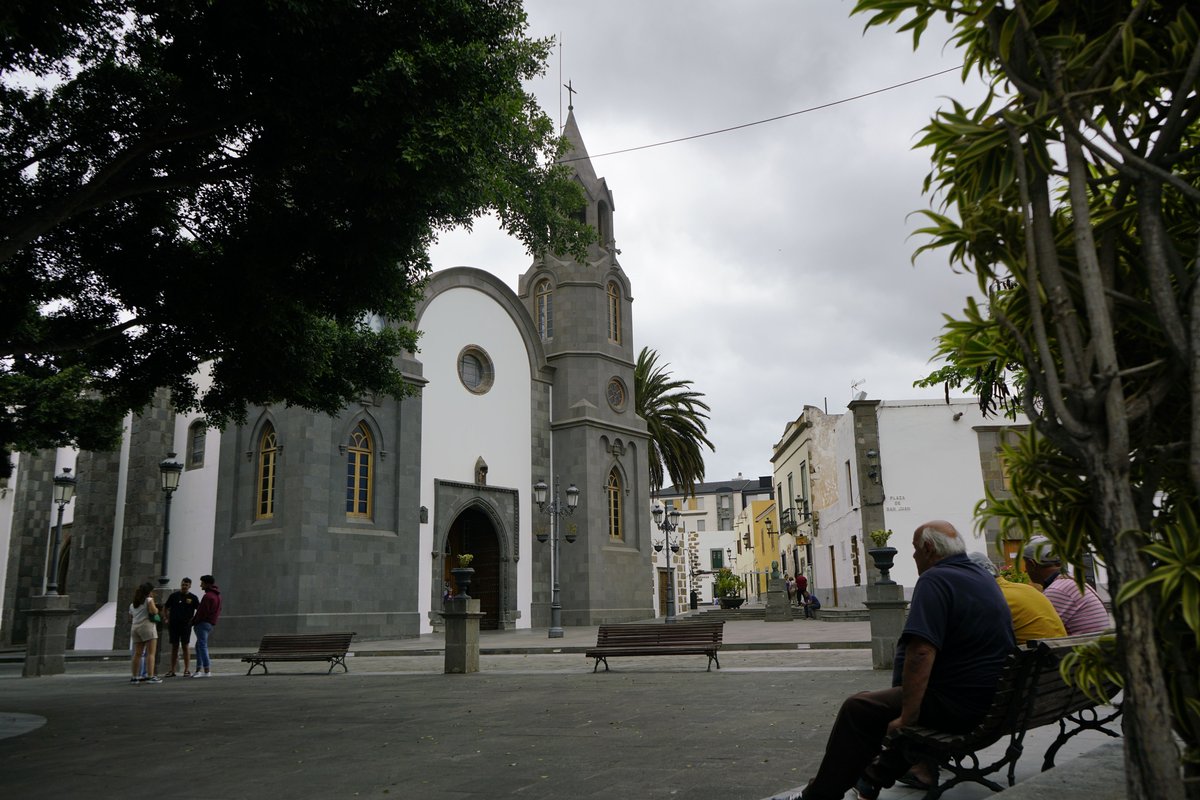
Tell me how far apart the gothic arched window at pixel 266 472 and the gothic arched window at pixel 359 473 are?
6.68 feet

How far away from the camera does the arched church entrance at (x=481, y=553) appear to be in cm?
2947

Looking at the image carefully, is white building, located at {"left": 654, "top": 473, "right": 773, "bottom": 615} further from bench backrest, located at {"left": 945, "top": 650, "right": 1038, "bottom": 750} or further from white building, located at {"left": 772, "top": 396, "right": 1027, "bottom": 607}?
bench backrest, located at {"left": 945, "top": 650, "right": 1038, "bottom": 750}

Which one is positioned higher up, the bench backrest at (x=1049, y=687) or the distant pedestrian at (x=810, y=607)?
the bench backrest at (x=1049, y=687)

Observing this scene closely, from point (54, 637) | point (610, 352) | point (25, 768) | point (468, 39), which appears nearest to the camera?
point (25, 768)

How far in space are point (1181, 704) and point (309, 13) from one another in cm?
728

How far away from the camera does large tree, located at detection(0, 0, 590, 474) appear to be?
7648 millimetres

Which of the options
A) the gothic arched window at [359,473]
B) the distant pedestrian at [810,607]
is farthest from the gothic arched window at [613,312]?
the distant pedestrian at [810,607]

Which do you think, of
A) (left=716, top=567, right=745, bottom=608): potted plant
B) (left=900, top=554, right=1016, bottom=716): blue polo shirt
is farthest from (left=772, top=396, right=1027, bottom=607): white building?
(left=900, top=554, right=1016, bottom=716): blue polo shirt

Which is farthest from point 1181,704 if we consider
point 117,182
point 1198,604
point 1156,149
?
point 117,182

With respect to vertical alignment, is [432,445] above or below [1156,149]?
above

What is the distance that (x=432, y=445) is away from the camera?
92.0ft

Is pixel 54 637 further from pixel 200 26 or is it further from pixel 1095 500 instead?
pixel 1095 500

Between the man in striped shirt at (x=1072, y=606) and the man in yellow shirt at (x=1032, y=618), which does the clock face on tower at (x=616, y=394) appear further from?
the man in yellow shirt at (x=1032, y=618)

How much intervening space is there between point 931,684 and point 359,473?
2329 cm
